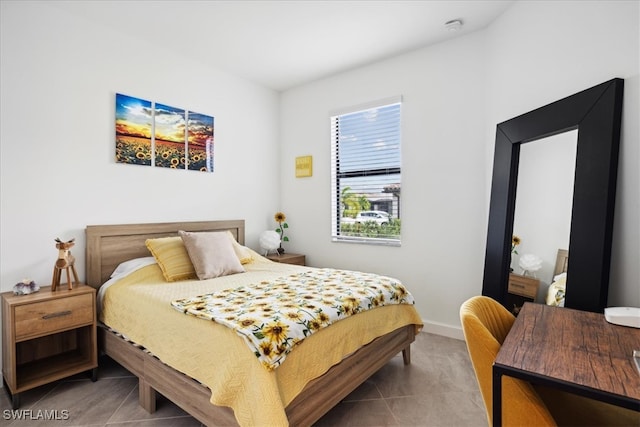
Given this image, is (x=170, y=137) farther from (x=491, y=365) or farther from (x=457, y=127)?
(x=491, y=365)

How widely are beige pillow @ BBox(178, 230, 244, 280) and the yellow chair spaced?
6.63 ft

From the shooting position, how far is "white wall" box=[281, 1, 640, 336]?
168 centimetres

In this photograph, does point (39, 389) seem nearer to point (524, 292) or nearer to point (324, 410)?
point (324, 410)

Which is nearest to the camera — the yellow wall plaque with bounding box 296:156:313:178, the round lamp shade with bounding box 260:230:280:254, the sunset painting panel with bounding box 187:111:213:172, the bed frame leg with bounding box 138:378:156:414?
the bed frame leg with bounding box 138:378:156:414

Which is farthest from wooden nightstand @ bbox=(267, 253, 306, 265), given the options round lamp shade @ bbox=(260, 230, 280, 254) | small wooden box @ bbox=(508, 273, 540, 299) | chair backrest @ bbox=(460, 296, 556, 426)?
chair backrest @ bbox=(460, 296, 556, 426)

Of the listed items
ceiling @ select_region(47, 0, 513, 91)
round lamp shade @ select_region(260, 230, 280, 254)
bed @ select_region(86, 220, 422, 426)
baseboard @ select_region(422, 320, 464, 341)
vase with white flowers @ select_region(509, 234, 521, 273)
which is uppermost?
ceiling @ select_region(47, 0, 513, 91)

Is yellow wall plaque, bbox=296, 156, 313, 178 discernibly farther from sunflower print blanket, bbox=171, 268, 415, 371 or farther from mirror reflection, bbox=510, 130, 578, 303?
mirror reflection, bbox=510, 130, 578, 303

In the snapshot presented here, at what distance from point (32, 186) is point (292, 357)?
2.34 m

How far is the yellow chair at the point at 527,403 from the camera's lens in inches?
40.4

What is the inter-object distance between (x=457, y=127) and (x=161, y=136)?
279 centimetres

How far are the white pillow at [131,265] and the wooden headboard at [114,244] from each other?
92 mm

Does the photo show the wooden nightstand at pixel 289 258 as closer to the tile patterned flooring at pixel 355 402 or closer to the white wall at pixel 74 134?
the white wall at pixel 74 134

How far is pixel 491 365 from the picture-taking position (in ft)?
3.89

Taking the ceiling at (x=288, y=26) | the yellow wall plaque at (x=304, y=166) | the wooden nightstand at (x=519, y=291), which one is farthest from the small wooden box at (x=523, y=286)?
the yellow wall plaque at (x=304, y=166)
